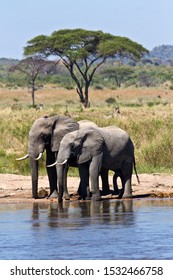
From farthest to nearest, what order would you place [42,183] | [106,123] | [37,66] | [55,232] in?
[37,66], [106,123], [42,183], [55,232]

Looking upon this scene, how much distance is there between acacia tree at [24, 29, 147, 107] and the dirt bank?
100 feet

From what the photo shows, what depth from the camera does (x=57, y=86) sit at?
81.9 metres

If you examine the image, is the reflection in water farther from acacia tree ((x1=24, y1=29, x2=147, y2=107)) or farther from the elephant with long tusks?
acacia tree ((x1=24, y1=29, x2=147, y2=107))

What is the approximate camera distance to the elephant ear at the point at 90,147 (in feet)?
62.5

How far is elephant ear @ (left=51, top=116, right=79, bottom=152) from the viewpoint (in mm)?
19734

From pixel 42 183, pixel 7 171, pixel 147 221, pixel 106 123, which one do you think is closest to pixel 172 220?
pixel 147 221

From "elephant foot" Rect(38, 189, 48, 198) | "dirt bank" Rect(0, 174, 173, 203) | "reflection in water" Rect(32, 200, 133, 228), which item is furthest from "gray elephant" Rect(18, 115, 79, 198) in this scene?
"reflection in water" Rect(32, 200, 133, 228)

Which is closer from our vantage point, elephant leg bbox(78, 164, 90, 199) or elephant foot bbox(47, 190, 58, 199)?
elephant leg bbox(78, 164, 90, 199)

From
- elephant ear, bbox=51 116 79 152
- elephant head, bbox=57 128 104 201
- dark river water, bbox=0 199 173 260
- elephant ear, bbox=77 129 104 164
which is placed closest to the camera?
dark river water, bbox=0 199 173 260

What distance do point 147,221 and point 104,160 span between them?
352 cm

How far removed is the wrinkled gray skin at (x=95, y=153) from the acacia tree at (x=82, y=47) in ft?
108

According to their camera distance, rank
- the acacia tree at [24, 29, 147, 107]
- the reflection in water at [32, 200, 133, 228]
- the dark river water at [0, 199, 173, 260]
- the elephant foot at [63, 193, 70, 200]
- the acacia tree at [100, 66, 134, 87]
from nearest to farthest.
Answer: the dark river water at [0, 199, 173, 260], the reflection in water at [32, 200, 133, 228], the elephant foot at [63, 193, 70, 200], the acacia tree at [24, 29, 147, 107], the acacia tree at [100, 66, 134, 87]
